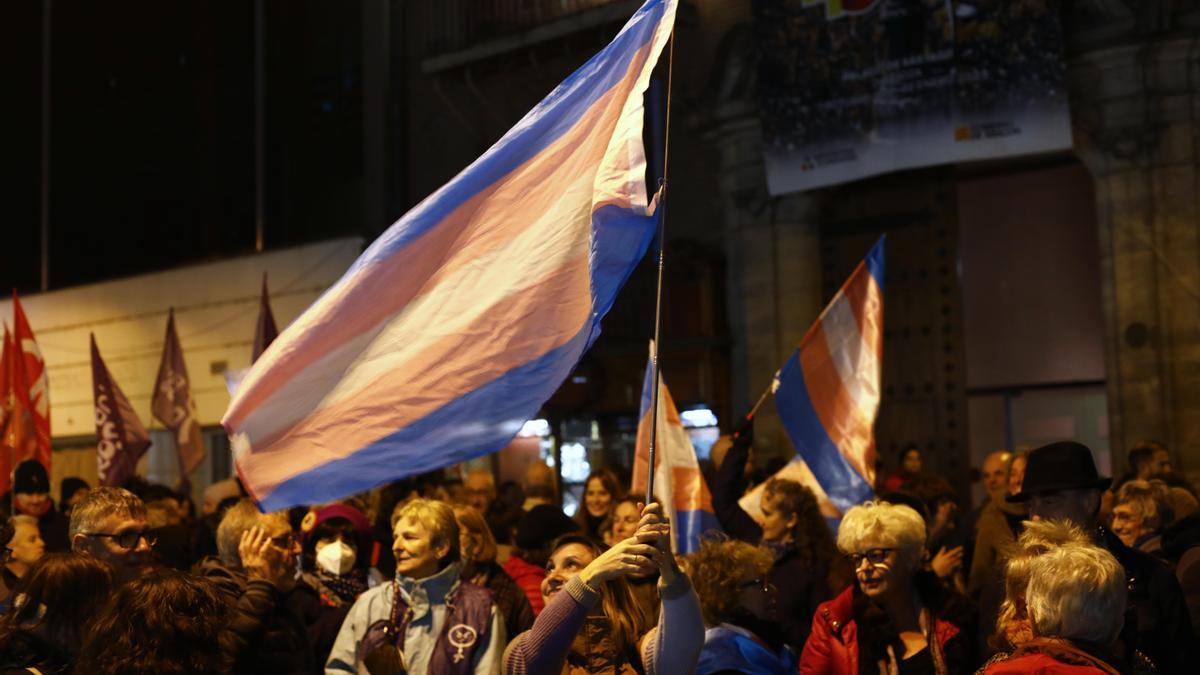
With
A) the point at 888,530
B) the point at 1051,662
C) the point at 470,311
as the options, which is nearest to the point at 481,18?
the point at 888,530

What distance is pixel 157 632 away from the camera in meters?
4.04

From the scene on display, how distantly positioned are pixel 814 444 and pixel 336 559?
134 inches

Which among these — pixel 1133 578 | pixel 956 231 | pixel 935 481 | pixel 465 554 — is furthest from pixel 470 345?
pixel 956 231

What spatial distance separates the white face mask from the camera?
7.72m

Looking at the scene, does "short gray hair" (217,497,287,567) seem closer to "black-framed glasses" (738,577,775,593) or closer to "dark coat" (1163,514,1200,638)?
"black-framed glasses" (738,577,775,593)

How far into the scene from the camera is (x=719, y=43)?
15.9 m

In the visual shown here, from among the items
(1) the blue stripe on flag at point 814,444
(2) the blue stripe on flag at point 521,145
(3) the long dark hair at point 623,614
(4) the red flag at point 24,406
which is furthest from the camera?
(4) the red flag at point 24,406

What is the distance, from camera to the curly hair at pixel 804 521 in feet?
25.2

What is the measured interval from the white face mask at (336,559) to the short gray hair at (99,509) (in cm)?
165

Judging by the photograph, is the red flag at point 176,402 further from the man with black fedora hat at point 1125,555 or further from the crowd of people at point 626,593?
the man with black fedora hat at point 1125,555

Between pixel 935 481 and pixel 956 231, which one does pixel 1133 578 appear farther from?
pixel 956 231

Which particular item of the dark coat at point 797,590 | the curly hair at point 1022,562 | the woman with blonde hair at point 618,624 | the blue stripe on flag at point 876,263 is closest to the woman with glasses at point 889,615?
the curly hair at point 1022,562

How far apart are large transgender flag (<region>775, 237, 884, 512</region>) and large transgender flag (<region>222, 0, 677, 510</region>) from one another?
4804mm

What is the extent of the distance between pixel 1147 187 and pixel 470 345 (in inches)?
401
